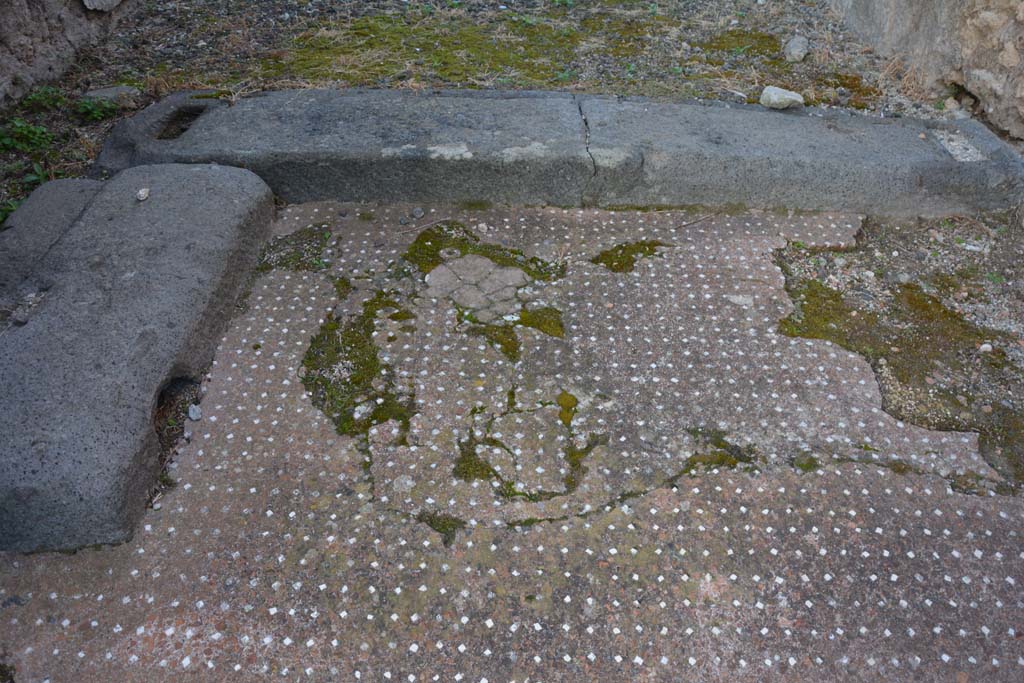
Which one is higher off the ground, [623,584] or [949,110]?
[949,110]

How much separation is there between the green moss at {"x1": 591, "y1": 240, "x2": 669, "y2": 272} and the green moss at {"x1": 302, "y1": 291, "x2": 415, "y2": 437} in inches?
32.4

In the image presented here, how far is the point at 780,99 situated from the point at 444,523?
2574 millimetres

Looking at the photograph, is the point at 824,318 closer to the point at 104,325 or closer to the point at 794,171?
the point at 794,171

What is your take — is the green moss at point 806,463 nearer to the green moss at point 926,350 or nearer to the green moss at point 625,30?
the green moss at point 926,350

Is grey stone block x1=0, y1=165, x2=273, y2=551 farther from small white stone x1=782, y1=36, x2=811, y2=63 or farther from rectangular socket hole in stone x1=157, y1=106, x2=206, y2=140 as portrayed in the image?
small white stone x1=782, y1=36, x2=811, y2=63

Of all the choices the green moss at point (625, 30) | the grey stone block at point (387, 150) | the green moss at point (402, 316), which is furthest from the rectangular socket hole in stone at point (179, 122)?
the green moss at point (625, 30)

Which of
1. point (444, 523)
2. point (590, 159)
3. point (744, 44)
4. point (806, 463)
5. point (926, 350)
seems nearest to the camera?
point (444, 523)

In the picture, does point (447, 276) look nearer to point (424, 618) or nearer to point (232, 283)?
point (232, 283)

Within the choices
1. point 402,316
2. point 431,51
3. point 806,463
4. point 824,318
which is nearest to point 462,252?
point 402,316

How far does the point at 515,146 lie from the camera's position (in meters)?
3.04

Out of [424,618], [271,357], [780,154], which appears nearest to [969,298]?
[780,154]

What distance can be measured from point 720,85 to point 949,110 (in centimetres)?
106

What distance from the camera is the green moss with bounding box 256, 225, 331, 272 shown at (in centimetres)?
281

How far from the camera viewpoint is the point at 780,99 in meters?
3.40
